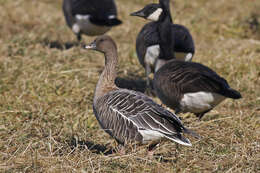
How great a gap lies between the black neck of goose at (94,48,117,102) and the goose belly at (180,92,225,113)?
124cm

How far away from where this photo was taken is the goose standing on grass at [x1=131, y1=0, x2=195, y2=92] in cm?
718

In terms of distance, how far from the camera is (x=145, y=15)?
23.5ft

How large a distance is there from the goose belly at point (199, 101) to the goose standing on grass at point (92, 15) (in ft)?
13.4

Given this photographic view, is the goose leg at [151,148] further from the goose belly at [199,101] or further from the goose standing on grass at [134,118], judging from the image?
the goose belly at [199,101]

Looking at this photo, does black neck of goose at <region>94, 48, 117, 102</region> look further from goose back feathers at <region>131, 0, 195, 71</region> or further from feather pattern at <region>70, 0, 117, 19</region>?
feather pattern at <region>70, 0, 117, 19</region>

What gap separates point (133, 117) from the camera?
15.2 ft

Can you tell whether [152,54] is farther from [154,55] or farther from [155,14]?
[155,14]

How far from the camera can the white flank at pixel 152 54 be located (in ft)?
24.8

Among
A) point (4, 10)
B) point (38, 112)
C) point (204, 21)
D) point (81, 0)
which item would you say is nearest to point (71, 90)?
point (38, 112)

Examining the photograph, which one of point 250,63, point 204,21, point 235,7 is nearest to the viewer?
point 250,63

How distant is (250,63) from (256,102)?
65.9 inches

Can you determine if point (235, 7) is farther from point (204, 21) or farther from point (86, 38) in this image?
point (86, 38)

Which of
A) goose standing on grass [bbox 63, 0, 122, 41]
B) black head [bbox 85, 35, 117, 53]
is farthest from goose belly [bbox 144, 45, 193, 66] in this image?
goose standing on grass [bbox 63, 0, 122, 41]

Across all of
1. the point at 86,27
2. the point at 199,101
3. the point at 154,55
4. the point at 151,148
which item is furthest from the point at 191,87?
the point at 86,27
